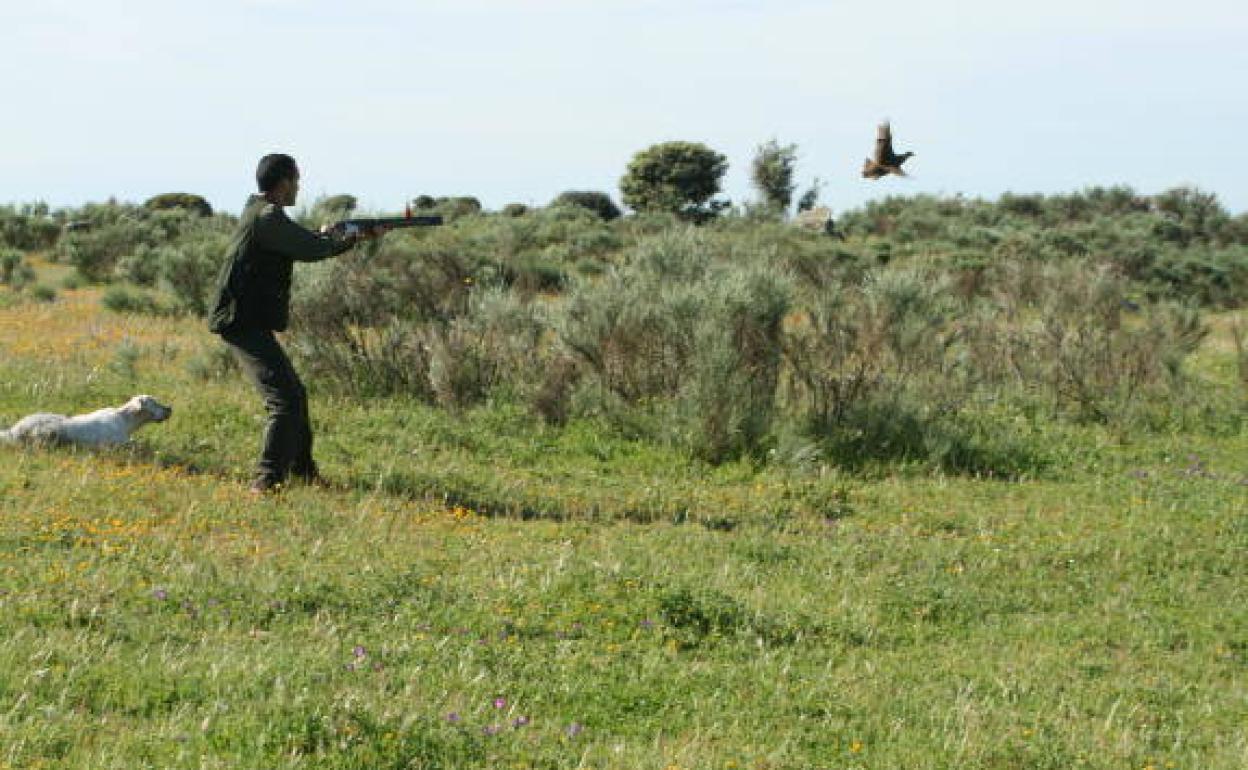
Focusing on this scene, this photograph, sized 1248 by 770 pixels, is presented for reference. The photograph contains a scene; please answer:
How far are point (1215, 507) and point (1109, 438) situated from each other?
2.42 meters

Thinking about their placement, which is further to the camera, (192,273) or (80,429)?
(192,273)

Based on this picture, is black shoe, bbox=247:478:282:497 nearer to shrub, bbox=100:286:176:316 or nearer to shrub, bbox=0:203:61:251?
shrub, bbox=100:286:176:316

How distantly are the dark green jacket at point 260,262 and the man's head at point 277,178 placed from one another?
0.09 m

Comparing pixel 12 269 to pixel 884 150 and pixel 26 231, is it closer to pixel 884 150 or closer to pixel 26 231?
pixel 26 231

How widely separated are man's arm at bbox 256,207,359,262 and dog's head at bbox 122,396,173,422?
179 centimetres

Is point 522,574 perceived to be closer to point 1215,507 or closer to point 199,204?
point 1215,507

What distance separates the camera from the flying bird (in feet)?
42.8

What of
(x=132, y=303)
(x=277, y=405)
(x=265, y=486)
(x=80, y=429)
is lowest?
(x=265, y=486)

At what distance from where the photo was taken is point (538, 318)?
13281 mm

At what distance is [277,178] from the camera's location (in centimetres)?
865

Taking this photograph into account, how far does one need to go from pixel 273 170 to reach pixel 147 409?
7.13 feet

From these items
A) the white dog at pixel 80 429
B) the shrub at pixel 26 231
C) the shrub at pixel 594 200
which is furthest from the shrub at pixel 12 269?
the shrub at pixel 594 200

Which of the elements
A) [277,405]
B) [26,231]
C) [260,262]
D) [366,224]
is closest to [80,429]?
[277,405]

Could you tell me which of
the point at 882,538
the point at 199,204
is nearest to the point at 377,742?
the point at 882,538
